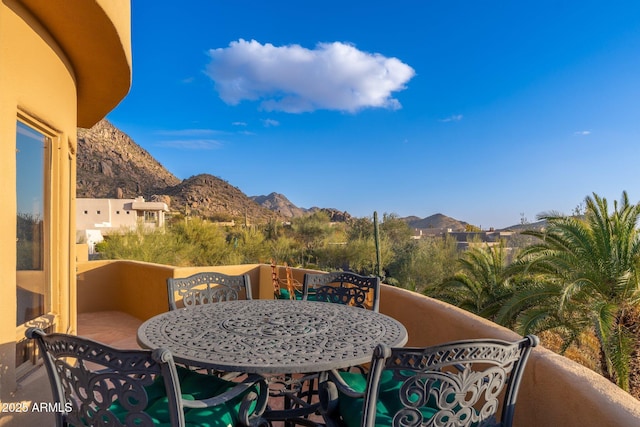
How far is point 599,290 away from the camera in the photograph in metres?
4.29

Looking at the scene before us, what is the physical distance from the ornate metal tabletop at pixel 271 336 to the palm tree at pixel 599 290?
2606 millimetres

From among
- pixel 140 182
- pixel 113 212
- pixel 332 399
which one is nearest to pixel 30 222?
pixel 332 399

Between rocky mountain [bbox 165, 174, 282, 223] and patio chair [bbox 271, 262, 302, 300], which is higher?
rocky mountain [bbox 165, 174, 282, 223]

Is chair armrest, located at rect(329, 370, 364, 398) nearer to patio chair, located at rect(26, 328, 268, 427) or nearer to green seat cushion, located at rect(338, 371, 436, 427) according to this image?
green seat cushion, located at rect(338, 371, 436, 427)

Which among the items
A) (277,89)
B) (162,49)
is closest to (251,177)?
(277,89)

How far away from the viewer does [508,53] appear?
52.9 ft

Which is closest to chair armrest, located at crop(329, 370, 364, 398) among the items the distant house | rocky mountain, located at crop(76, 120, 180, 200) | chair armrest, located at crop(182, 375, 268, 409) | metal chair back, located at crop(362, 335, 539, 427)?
metal chair back, located at crop(362, 335, 539, 427)

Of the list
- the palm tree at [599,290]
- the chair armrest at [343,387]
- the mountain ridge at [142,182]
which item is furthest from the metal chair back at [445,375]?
the mountain ridge at [142,182]

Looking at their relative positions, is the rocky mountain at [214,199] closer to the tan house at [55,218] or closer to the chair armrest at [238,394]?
the tan house at [55,218]

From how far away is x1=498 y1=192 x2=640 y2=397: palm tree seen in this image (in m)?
3.89

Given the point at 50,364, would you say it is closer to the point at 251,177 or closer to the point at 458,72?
the point at 458,72

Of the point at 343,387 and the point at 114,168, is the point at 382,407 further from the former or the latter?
the point at 114,168

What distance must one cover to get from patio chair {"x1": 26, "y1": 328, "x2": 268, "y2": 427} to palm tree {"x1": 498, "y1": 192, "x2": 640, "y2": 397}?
3.50 m

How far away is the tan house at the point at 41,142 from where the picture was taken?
207 centimetres
